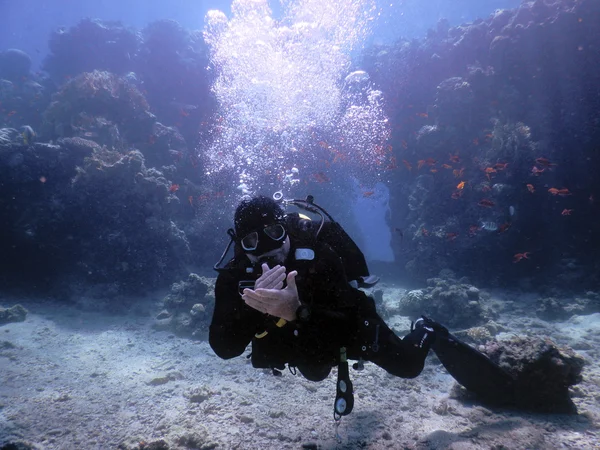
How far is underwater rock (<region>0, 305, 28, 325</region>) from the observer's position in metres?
7.52

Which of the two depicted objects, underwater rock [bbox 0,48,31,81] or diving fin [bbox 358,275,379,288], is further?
underwater rock [bbox 0,48,31,81]

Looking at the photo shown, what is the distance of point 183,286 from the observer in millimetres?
Result: 9117

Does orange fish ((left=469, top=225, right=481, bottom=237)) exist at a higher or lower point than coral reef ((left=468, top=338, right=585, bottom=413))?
higher

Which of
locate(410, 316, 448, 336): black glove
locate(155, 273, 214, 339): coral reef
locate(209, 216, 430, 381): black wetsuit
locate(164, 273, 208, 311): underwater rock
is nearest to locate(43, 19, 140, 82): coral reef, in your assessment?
locate(164, 273, 208, 311): underwater rock

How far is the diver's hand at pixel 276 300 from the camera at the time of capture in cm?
195

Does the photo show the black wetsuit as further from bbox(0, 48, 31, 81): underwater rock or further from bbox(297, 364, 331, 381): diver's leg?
bbox(0, 48, 31, 81): underwater rock

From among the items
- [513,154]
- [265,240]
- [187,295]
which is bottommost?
[187,295]

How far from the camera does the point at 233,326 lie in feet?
8.65

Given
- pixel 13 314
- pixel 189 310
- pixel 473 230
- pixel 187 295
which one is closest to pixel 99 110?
pixel 13 314

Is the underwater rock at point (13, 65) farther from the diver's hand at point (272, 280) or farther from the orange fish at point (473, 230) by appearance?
the diver's hand at point (272, 280)

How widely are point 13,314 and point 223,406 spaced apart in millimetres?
7086

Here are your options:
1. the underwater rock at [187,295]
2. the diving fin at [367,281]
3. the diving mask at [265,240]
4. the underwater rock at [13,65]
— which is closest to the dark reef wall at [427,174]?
the underwater rock at [187,295]

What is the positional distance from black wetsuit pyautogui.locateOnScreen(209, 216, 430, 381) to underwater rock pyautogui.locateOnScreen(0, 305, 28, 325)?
26.7 ft

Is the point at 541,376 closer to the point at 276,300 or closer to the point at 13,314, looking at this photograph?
the point at 276,300
